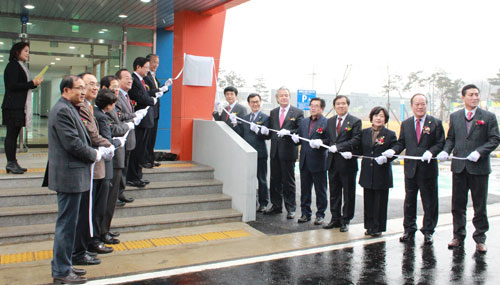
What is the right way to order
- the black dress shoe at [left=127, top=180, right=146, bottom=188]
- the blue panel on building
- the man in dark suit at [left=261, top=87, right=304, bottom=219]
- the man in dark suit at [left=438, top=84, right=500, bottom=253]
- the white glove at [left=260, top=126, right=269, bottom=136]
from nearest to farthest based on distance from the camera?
the man in dark suit at [left=438, top=84, right=500, bottom=253]
the black dress shoe at [left=127, top=180, right=146, bottom=188]
the man in dark suit at [left=261, top=87, right=304, bottom=219]
the white glove at [left=260, top=126, right=269, bottom=136]
the blue panel on building

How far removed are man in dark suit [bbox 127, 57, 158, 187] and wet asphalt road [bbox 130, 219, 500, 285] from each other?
105 inches

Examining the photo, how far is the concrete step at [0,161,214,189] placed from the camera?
613cm

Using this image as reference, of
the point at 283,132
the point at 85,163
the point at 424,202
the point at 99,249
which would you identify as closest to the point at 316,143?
the point at 283,132

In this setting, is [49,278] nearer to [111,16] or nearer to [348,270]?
[348,270]

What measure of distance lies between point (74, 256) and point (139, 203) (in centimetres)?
180

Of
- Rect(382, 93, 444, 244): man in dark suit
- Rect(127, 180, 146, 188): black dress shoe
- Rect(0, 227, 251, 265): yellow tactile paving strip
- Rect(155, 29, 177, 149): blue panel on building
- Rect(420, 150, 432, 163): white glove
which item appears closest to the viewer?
Rect(0, 227, 251, 265): yellow tactile paving strip

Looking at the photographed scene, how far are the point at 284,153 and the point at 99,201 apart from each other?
316 centimetres

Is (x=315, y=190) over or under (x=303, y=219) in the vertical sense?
over

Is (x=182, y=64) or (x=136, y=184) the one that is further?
(x=182, y=64)

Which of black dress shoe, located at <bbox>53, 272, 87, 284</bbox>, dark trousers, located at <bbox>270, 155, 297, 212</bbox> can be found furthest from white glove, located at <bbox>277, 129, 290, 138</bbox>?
black dress shoe, located at <bbox>53, 272, 87, 284</bbox>

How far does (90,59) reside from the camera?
447 inches

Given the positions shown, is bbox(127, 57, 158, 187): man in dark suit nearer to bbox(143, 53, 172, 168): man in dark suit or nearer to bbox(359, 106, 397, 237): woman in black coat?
bbox(143, 53, 172, 168): man in dark suit

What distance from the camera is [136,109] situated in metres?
6.80

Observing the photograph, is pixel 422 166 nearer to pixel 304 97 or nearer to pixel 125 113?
pixel 125 113
